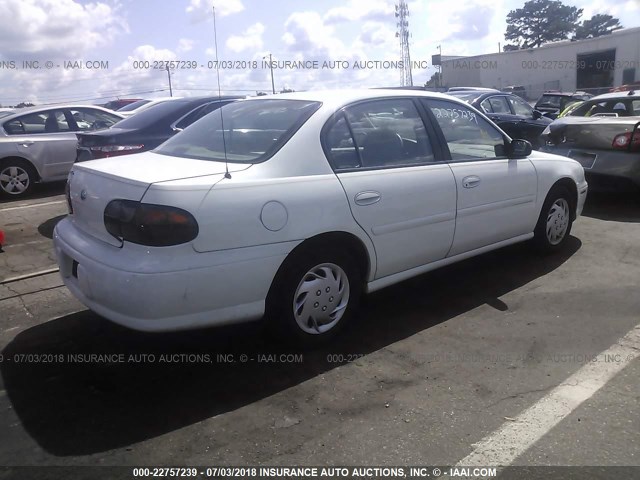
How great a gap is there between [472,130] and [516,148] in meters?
0.45

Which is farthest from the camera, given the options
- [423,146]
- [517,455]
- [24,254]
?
[24,254]

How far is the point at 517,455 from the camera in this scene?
264 centimetres

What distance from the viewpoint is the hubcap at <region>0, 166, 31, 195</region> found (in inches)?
348

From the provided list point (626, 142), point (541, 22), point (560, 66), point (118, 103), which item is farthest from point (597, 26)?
point (626, 142)

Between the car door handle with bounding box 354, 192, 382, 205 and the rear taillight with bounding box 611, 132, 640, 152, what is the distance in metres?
4.85

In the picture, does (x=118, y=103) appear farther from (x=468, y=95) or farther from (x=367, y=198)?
(x=367, y=198)

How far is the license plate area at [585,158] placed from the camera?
24.3ft

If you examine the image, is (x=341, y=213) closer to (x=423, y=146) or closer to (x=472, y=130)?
(x=423, y=146)

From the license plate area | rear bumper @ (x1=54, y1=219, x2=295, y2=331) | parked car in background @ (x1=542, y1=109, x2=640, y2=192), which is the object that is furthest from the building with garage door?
rear bumper @ (x1=54, y1=219, x2=295, y2=331)

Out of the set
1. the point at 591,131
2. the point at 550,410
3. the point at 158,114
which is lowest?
the point at 550,410

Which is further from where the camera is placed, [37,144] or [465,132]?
[37,144]

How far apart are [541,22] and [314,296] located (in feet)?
295

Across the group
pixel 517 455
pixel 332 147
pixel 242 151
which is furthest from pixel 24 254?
pixel 517 455

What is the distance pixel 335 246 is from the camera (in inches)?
143
